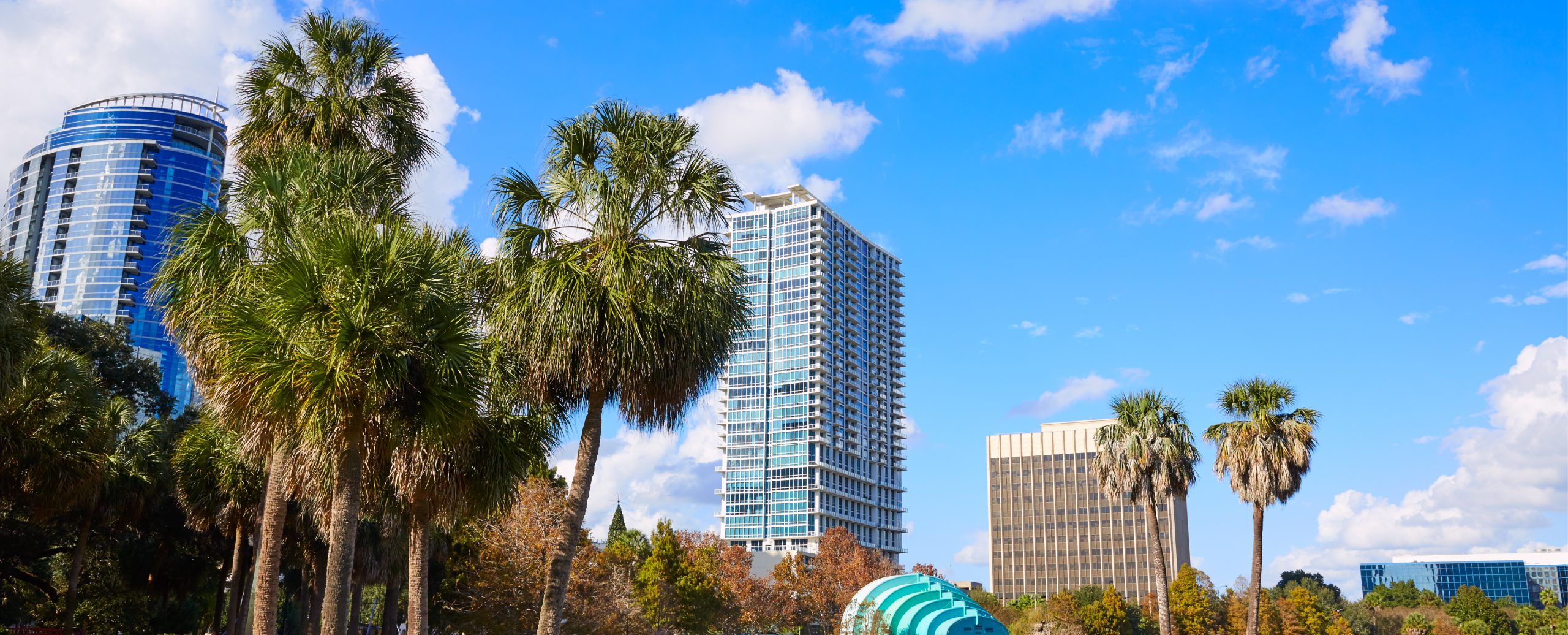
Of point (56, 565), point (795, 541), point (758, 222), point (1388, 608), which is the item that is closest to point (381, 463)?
point (56, 565)

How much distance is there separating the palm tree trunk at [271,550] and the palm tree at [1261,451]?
37.4 metres

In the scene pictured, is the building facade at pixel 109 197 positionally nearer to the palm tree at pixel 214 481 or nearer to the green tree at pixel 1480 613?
the palm tree at pixel 214 481

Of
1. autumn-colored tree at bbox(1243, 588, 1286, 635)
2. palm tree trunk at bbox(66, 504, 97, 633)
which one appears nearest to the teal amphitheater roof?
palm tree trunk at bbox(66, 504, 97, 633)

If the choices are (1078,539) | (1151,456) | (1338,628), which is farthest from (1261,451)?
(1078,539)

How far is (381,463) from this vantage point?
1950 cm

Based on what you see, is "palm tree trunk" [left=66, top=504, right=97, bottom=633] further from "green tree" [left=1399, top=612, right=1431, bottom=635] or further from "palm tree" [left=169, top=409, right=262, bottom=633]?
"green tree" [left=1399, top=612, right=1431, bottom=635]

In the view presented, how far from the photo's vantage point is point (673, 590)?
57.5m

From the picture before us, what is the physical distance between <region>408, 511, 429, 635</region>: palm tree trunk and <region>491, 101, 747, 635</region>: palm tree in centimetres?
252

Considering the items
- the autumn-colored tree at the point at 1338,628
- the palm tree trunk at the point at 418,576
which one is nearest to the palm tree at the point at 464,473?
the palm tree trunk at the point at 418,576

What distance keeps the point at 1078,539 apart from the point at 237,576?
6971 inches

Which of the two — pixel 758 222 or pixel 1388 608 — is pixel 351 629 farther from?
pixel 758 222

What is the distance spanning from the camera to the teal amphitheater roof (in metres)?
34.1

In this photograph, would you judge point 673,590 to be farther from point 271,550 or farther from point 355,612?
point 271,550

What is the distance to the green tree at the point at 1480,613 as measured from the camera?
345 ft
